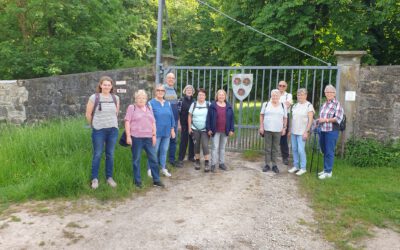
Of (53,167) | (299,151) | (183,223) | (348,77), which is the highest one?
(348,77)

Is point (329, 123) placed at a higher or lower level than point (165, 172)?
higher

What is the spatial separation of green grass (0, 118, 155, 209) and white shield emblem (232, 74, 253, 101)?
100 inches

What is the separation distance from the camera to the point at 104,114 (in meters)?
4.99

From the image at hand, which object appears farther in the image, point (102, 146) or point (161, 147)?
point (161, 147)

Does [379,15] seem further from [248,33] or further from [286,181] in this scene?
[286,181]

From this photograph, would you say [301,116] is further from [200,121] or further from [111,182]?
[111,182]

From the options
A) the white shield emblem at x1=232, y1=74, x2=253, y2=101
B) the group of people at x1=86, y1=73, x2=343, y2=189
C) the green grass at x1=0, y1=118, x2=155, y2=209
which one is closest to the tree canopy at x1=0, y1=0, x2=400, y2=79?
the white shield emblem at x1=232, y1=74, x2=253, y2=101

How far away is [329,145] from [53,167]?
14.4 ft

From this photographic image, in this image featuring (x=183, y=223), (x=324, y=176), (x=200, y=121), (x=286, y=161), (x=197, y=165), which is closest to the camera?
(x=183, y=223)

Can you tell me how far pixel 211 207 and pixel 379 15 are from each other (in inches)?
324

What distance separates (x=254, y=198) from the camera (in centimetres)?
512

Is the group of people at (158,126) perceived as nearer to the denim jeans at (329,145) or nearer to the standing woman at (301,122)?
the standing woman at (301,122)

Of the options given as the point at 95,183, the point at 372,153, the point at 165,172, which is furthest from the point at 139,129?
the point at 372,153

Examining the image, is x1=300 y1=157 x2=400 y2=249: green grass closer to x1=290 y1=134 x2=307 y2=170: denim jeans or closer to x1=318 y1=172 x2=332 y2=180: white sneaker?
x1=318 y1=172 x2=332 y2=180: white sneaker
